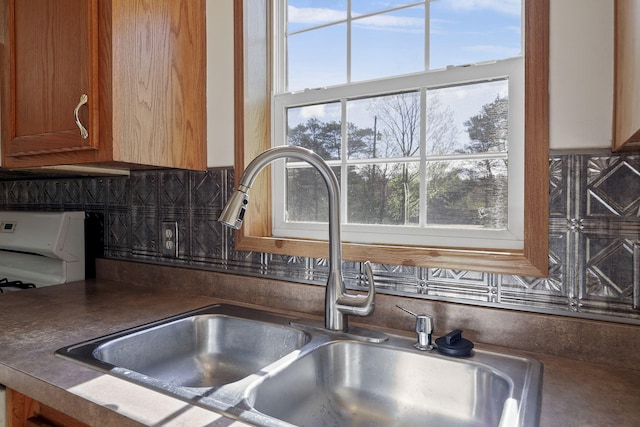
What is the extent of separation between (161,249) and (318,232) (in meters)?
0.67

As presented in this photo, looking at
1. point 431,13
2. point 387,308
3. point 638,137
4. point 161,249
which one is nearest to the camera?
point 638,137

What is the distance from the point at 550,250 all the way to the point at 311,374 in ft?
2.06

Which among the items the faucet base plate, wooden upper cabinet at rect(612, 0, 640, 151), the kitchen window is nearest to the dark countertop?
the kitchen window

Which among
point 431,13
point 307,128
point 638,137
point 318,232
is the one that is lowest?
point 318,232

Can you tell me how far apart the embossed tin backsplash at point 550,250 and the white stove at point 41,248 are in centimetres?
34

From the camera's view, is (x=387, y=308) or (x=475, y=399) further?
(x=387, y=308)

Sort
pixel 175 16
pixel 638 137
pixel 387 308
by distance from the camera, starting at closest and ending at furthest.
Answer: pixel 638 137, pixel 387 308, pixel 175 16

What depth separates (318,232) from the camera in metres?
1.42

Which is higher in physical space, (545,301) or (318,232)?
(318,232)

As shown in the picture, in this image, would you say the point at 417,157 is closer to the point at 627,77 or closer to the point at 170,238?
the point at 627,77

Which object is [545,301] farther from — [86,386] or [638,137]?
[86,386]

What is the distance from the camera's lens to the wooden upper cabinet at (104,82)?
4.02 feet

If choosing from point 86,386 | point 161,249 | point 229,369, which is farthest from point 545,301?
point 161,249

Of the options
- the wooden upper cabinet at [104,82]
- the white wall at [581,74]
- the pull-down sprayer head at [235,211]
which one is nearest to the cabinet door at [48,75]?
the wooden upper cabinet at [104,82]
